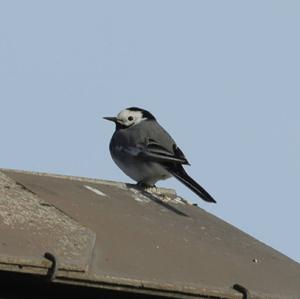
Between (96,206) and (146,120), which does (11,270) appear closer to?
(96,206)

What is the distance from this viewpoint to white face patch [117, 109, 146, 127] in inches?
495

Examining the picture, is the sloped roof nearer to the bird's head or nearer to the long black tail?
the long black tail

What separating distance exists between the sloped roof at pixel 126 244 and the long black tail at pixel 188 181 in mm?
1376

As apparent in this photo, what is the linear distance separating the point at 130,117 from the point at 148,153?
1.30 m

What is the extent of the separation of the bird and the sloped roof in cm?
255

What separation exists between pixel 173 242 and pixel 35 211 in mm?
929

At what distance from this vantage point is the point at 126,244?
6.51m

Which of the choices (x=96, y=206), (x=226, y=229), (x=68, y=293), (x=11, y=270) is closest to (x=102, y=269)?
(x=68, y=293)

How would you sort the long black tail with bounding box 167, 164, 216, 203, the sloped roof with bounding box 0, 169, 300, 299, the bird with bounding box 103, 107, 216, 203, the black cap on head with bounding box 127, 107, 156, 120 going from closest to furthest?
the sloped roof with bounding box 0, 169, 300, 299 → the long black tail with bounding box 167, 164, 216, 203 → the bird with bounding box 103, 107, 216, 203 → the black cap on head with bounding box 127, 107, 156, 120

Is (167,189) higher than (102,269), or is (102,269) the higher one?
(167,189)

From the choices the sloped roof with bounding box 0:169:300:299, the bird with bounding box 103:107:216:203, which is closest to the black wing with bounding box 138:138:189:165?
the bird with bounding box 103:107:216:203

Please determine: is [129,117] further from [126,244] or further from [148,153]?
[126,244]

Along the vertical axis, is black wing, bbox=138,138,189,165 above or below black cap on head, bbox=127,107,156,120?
below

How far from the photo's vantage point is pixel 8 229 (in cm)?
588
